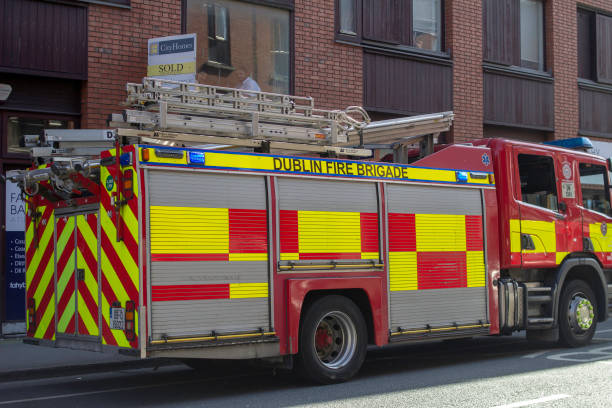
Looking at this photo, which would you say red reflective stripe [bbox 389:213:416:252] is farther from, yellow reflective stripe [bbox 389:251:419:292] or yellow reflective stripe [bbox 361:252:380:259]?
yellow reflective stripe [bbox 361:252:380:259]

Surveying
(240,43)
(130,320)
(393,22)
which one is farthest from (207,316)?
(393,22)

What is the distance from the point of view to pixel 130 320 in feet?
23.7

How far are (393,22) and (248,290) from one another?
33.3 feet

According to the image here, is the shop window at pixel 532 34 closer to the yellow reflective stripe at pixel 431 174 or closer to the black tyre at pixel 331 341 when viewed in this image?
the yellow reflective stripe at pixel 431 174

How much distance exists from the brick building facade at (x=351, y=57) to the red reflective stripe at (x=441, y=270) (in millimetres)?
5442

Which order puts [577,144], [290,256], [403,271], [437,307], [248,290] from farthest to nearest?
[577,144] < [437,307] < [403,271] < [290,256] < [248,290]

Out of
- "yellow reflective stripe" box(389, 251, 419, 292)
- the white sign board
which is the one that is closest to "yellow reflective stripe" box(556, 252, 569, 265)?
"yellow reflective stripe" box(389, 251, 419, 292)

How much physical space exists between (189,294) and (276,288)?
990 mm

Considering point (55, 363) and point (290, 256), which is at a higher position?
point (290, 256)

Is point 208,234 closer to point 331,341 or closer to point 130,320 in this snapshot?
point 130,320

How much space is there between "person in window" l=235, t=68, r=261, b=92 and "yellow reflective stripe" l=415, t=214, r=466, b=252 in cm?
559

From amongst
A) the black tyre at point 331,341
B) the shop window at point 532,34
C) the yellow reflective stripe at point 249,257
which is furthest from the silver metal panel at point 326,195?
the shop window at point 532,34

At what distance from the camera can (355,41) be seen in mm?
15797

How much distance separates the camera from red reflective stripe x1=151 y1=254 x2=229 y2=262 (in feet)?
24.0
